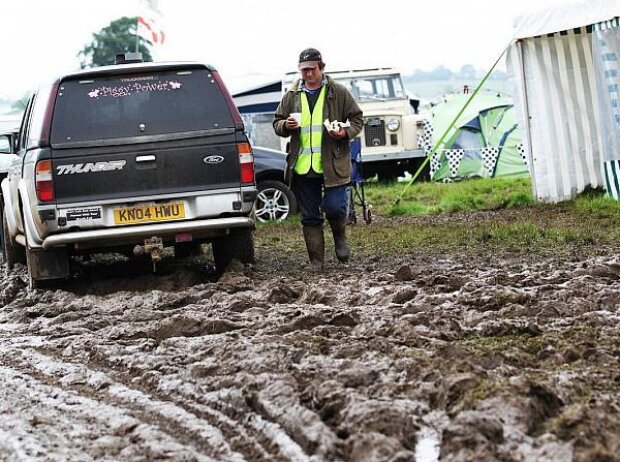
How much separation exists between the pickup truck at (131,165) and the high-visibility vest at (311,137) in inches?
31.8

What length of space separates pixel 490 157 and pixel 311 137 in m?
17.7

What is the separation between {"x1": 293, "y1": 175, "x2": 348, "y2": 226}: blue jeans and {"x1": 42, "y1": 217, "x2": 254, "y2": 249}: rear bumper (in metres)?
1.03

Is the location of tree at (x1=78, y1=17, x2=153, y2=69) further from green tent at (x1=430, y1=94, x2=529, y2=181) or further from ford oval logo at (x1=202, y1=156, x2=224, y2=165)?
ford oval logo at (x1=202, y1=156, x2=224, y2=165)

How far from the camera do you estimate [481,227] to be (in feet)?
45.7

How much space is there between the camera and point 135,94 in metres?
10.5

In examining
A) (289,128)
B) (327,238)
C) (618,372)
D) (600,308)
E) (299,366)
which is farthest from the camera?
(327,238)

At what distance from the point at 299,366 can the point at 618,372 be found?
153cm

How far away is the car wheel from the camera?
17.2 meters

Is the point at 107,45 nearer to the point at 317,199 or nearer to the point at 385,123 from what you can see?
the point at 385,123

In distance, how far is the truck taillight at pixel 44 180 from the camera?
997 centimetres

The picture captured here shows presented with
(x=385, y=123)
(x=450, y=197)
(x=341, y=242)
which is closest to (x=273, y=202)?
(x=450, y=197)

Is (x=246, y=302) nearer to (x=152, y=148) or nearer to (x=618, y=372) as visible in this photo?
(x=152, y=148)

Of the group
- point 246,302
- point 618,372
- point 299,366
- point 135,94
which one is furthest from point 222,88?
point 618,372

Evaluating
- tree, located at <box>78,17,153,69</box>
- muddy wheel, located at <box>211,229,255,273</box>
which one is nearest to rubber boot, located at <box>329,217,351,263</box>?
muddy wheel, located at <box>211,229,255,273</box>
